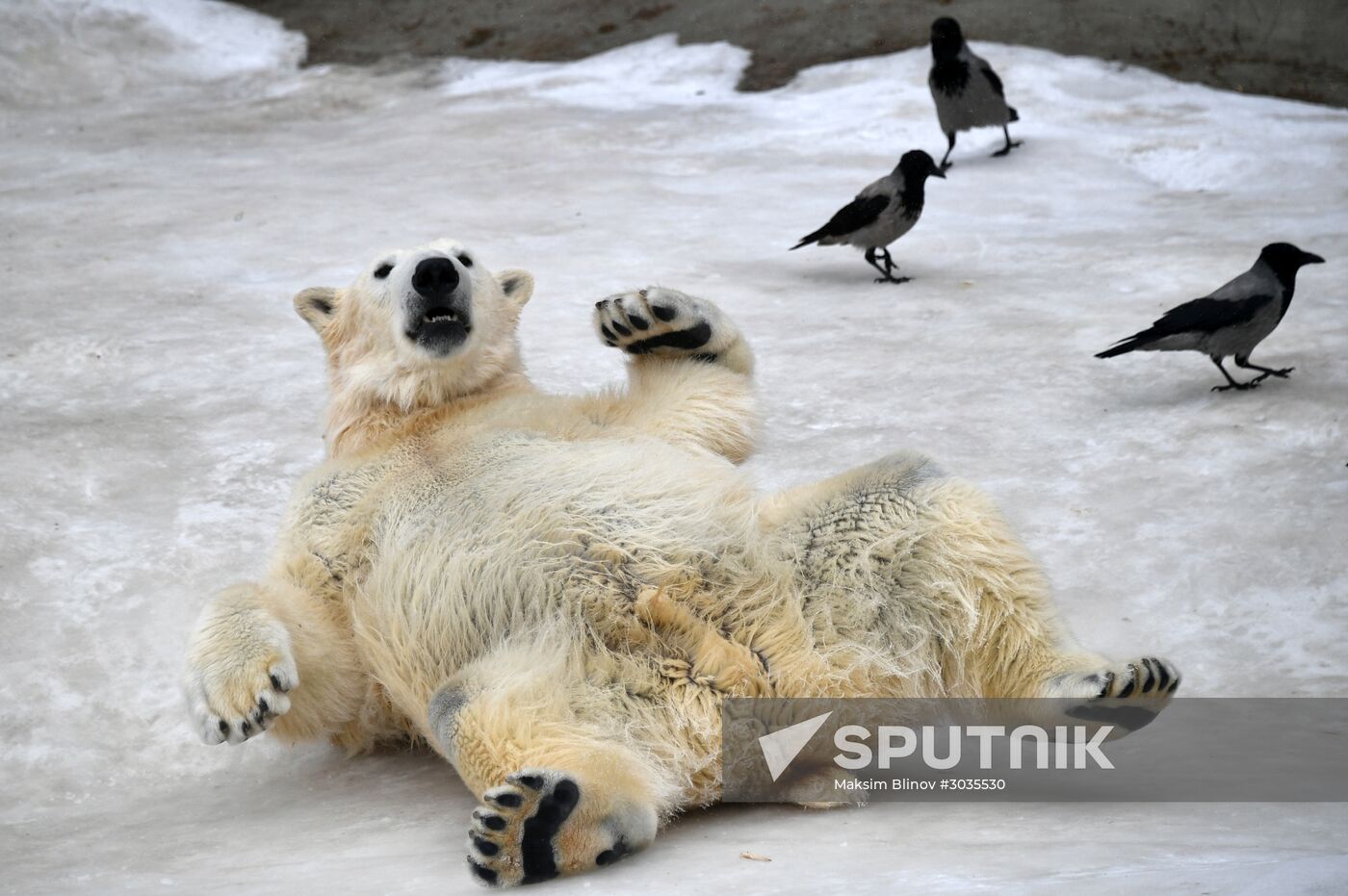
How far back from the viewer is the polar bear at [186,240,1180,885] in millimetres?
2443

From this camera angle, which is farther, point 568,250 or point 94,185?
point 94,185

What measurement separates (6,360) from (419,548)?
3161 mm

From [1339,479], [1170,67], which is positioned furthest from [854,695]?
[1170,67]

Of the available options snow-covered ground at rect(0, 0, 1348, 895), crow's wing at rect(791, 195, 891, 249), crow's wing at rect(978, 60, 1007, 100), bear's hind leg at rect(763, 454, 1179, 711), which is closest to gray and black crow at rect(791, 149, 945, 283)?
crow's wing at rect(791, 195, 891, 249)

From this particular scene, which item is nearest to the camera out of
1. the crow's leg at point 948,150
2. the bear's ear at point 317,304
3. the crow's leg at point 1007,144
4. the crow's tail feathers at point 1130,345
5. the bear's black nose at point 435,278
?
the bear's black nose at point 435,278

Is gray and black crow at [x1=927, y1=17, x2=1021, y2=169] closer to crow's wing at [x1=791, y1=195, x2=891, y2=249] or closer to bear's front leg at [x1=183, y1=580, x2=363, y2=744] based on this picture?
crow's wing at [x1=791, y1=195, x2=891, y2=249]

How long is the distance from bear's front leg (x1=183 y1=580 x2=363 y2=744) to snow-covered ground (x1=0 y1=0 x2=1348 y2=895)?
0.20 metres

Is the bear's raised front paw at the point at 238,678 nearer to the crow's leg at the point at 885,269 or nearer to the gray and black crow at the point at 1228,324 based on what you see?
the gray and black crow at the point at 1228,324

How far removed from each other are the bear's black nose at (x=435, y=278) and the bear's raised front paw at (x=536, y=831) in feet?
4.64

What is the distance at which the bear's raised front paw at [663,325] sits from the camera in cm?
332

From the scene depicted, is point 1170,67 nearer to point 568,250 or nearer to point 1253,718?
point 568,250

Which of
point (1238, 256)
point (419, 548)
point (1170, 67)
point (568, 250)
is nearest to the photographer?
point (419, 548)

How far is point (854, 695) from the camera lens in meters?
2.62

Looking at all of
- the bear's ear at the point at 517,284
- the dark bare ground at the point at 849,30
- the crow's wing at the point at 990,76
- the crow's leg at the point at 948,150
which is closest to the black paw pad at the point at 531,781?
the bear's ear at the point at 517,284
